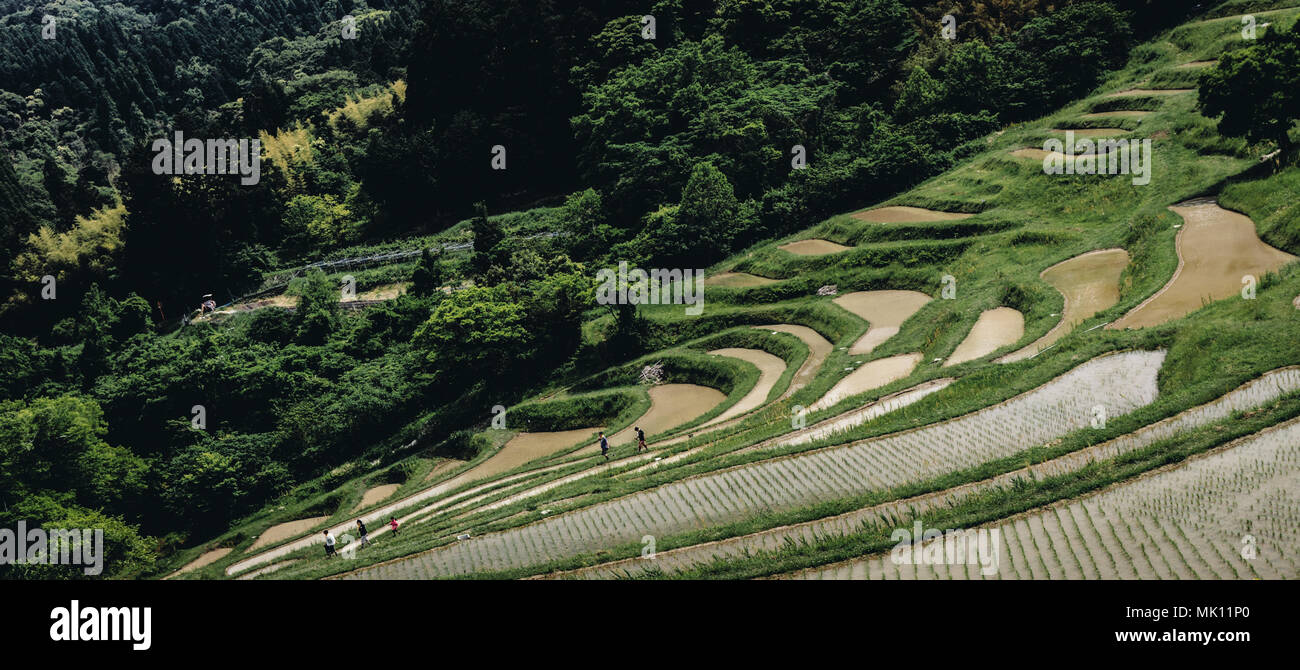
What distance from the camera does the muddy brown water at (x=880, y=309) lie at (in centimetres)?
4150

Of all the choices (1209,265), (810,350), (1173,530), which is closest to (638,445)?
(810,350)

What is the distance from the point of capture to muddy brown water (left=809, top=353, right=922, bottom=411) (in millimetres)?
35531

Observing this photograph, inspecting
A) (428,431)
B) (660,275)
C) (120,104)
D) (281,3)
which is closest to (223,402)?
(428,431)

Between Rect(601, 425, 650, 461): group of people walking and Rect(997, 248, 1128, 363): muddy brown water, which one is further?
Rect(601, 425, 650, 461): group of people walking

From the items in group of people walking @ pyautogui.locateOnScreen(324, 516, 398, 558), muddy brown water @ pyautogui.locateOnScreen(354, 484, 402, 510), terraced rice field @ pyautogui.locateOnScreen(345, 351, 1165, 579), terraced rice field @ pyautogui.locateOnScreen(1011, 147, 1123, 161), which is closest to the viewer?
terraced rice field @ pyautogui.locateOnScreen(345, 351, 1165, 579)

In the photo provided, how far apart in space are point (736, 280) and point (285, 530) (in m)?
28.0

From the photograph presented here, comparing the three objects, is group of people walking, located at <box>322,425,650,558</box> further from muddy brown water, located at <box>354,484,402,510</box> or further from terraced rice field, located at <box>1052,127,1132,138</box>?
terraced rice field, located at <box>1052,127,1132,138</box>

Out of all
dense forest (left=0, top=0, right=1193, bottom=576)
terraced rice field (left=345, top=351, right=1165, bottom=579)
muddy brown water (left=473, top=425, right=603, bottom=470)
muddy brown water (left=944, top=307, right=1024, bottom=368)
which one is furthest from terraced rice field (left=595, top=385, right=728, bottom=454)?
terraced rice field (left=345, top=351, right=1165, bottom=579)

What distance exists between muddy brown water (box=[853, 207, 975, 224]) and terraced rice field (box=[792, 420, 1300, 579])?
31.6 m

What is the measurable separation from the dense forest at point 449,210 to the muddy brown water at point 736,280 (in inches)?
137

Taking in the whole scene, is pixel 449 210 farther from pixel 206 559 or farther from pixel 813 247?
pixel 206 559
